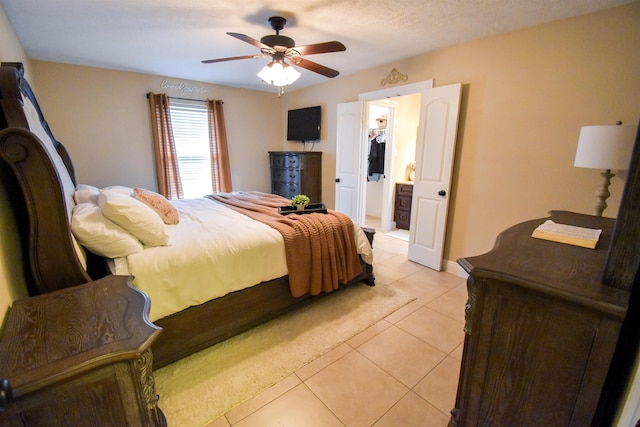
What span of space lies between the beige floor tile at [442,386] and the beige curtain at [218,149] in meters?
4.11

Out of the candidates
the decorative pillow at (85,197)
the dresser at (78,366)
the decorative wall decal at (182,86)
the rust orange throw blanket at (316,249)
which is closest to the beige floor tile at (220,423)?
the dresser at (78,366)

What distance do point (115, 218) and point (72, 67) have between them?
3184mm

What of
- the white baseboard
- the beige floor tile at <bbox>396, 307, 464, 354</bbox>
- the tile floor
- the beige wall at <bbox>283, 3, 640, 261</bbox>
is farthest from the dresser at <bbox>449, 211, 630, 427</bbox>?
the white baseboard

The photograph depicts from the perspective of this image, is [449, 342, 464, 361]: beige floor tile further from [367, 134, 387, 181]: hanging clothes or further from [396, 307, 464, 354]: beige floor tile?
[367, 134, 387, 181]: hanging clothes

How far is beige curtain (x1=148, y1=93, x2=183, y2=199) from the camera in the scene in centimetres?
399

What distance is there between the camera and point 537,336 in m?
0.87

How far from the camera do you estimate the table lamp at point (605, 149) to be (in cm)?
167

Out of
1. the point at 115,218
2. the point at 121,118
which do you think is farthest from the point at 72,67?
→ the point at 115,218

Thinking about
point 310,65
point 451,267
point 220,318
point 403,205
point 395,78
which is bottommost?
point 451,267

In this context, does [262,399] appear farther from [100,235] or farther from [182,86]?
[182,86]

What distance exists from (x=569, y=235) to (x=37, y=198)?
230 centimetres

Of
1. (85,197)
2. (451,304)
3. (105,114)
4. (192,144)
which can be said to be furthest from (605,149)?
(105,114)

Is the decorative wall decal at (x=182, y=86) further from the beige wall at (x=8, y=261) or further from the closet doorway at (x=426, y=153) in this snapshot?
the beige wall at (x=8, y=261)

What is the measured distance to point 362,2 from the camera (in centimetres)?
201
